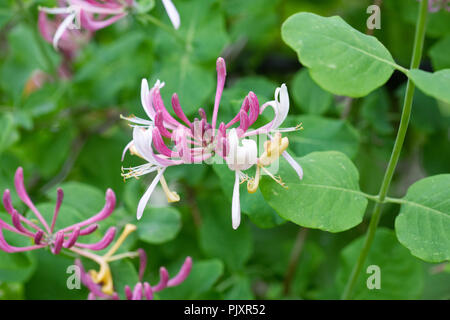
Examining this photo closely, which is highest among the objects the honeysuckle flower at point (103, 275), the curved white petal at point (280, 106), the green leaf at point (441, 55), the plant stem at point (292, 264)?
the green leaf at point (441, 55)

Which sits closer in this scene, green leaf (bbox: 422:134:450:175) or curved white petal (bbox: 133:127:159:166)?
curved white petal (bbox: 133:127:159:166)

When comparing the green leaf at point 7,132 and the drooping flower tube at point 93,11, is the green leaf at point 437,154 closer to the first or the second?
the drooping flower tube at point 93,11

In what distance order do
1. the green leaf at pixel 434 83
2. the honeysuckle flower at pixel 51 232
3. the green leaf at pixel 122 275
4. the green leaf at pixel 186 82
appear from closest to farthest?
the green leaf at pixel 434 83
the honeysuckle flower at pixel 51 232
the green leaf at pixel 122 275
the green leaf at pixel 186 82

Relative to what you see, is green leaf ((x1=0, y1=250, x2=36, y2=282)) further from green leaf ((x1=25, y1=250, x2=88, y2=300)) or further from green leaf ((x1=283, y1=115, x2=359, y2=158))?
green leaf ((x1=283, y1=115, x2=359, y2=158))

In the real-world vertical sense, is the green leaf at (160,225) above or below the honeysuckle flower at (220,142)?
below

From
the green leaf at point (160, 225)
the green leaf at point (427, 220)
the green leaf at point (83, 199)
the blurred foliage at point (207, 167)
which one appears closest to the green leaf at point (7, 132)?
the blurred foliage at point (207, 167)

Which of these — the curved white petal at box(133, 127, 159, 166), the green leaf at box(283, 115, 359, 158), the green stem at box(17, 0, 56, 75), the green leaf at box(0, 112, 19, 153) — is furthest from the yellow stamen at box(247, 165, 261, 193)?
the green stem at box(17, 0, 56, 75)
